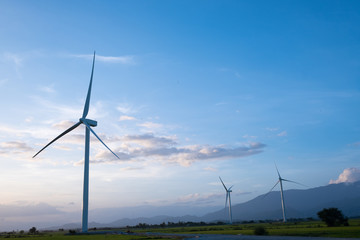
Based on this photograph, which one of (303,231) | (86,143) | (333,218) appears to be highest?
(86,143)

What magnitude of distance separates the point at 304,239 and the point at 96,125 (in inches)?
2700

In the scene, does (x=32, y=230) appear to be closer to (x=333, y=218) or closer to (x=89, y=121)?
(x=89, y=121)

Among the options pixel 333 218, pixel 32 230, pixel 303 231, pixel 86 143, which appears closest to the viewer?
pixel 303 231

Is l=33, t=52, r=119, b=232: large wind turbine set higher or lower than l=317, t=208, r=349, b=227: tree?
higher

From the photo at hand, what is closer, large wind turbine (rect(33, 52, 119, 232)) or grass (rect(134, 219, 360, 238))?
grass (rect(134, 219, 360, 238))

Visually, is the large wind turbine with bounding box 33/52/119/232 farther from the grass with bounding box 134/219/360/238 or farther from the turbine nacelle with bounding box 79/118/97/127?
the grass with bounding box 134/219/360/238

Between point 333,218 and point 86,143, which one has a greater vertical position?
point 86,143

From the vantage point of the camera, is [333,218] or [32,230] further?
[32,230]

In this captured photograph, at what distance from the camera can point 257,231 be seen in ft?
224

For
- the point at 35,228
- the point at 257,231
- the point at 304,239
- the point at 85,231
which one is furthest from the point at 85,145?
the point at 35,228

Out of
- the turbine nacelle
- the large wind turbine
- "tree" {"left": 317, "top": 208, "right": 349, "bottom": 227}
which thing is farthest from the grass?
the turbine nacelle

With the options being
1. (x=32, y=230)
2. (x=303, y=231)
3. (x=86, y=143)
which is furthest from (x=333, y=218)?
(x=32, y=230)

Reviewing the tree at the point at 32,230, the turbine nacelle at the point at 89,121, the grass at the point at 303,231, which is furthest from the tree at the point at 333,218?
the tree at the point at 32,230

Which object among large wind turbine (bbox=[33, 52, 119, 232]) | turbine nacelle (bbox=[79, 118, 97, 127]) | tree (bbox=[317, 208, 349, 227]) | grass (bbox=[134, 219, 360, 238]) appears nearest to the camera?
grass (bbox=[134, 219, 360, 238])
